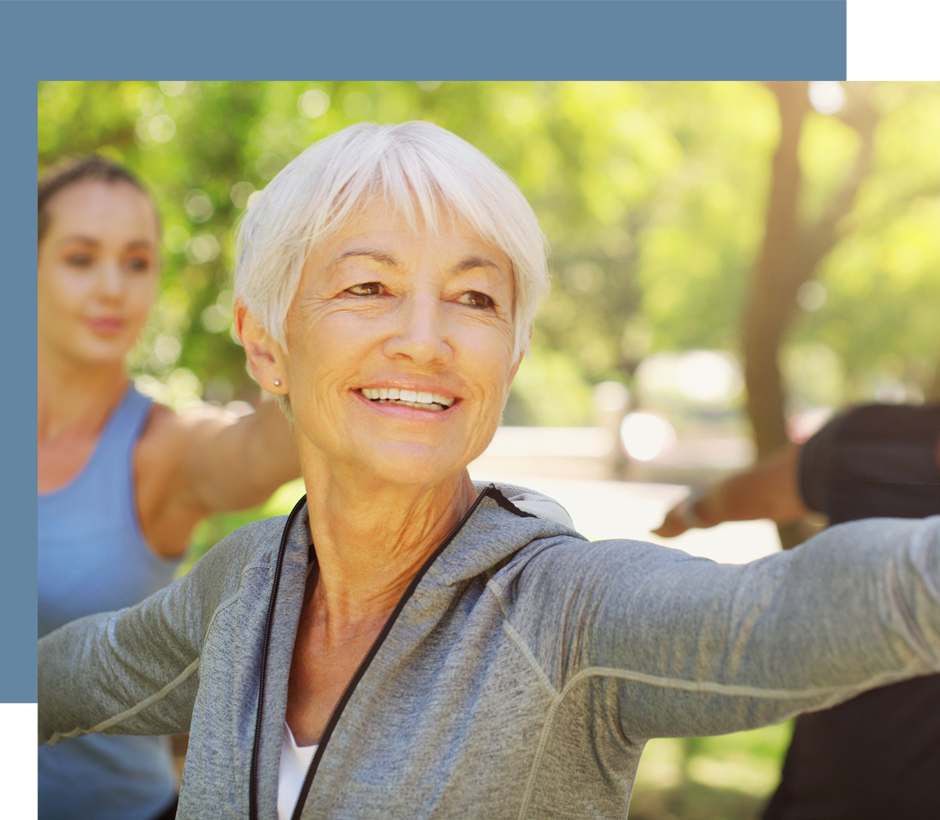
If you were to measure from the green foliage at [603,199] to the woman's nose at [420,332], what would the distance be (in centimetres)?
191

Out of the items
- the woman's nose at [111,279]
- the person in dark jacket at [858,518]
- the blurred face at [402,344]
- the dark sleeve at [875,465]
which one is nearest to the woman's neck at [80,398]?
the woman's nose at [111,279]

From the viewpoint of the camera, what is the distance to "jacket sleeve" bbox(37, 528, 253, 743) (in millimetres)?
1276

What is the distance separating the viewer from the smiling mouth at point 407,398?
1050 millimetres

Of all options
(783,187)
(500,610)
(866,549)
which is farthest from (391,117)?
(866,549)

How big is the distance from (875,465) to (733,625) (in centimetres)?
192

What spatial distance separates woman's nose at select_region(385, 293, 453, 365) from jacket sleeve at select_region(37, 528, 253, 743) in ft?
1.52

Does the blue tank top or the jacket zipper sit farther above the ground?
the jacket zipper

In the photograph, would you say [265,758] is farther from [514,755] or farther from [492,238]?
[492,238]

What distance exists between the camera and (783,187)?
3.03 meters

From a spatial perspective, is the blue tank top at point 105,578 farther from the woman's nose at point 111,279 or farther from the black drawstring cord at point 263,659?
the black drawstring cord at point 263,659

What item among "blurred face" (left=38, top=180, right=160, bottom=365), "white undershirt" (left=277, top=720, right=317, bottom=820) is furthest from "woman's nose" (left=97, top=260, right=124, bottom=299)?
"white undershirt" (left=277, top=720, right=317, bottom=820)

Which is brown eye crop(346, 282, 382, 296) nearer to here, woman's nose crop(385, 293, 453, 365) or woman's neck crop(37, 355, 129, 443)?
woman's nose crop(385, 293, 453, 365)

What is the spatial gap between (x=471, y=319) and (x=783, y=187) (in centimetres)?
238

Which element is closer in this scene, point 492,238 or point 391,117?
point 492,238
